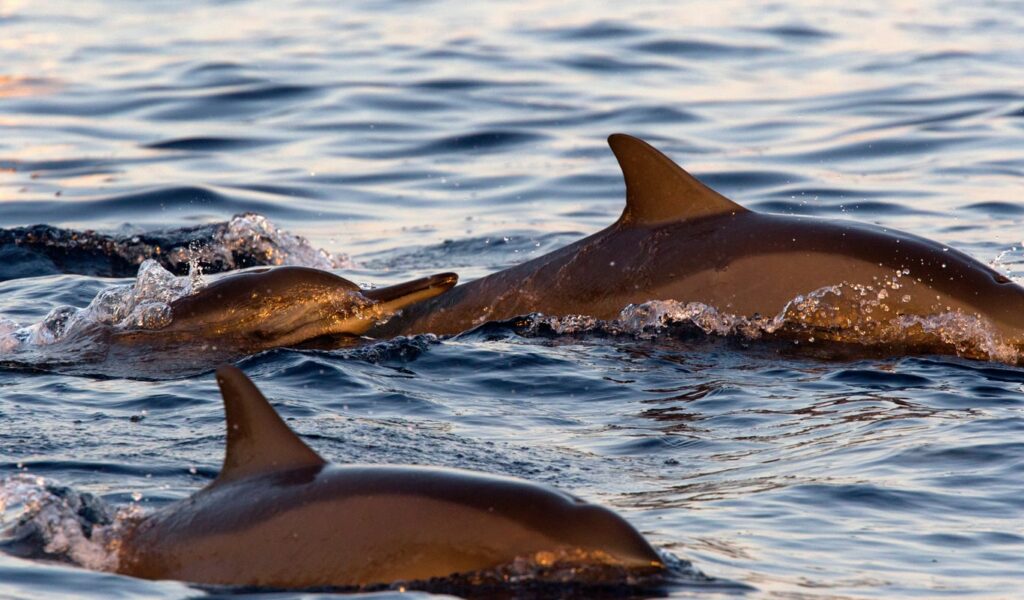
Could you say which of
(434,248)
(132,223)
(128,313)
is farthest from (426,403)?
(132,223)

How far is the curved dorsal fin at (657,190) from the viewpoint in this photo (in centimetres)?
989

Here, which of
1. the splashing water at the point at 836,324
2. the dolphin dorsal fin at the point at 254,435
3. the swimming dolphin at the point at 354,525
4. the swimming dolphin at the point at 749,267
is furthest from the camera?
the swimming dolphin at the point at 749,267

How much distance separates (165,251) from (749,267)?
596cm

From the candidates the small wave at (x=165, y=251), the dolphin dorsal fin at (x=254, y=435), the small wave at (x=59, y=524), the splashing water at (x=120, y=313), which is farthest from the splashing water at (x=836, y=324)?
the dolphin dorsal fin at (x=254, y=435)

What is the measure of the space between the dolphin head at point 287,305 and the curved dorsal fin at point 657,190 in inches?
53.0

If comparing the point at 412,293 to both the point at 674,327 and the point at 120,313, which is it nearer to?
the point at 674,327

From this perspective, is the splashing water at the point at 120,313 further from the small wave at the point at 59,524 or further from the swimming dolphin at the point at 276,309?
the small wave at the point at 59,524

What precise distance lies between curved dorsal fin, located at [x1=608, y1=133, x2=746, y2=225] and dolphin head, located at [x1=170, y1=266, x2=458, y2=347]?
1346 mm

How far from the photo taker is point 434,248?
14.9 metres

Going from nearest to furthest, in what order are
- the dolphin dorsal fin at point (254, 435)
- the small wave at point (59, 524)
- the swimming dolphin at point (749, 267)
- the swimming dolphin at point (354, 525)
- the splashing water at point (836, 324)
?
the swimming dolphin at point (354, 525) < the dolphin dorsal fin at point (254, 435) < the small wave at point (59, 524) < the splashing water at point (836, 324) < the swimming dolphin at point (749, 267)

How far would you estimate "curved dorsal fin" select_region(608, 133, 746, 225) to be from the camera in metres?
9.89

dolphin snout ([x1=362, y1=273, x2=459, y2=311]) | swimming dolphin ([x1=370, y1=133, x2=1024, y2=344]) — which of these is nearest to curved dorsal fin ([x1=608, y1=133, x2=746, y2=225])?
swimming dolphin ([x1=370, y1=133, x2=1024, y2=344])

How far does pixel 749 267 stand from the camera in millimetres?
10102

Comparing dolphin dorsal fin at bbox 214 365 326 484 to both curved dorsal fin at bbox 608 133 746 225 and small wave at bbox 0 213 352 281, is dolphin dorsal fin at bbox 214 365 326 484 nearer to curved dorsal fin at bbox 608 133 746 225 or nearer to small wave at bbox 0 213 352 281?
curved dorsal fin at bbox 608 133 746 225
